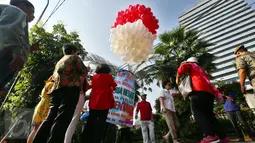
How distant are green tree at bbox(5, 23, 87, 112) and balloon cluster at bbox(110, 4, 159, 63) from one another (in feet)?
19.6

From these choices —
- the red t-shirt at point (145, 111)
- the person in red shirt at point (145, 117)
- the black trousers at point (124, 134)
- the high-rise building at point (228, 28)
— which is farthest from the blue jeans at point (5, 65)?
the high-rise building at point (228, 28)

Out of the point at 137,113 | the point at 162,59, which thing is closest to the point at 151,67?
the point at 162,59

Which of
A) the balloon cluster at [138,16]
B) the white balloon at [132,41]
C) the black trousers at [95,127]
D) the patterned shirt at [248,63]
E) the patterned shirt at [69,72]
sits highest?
the balloon cluster at [138,16]

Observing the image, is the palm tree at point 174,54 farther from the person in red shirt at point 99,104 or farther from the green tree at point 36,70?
the person in red shirt at point 99,104

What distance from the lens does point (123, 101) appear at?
373 cm

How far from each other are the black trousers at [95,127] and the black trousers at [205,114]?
147 cm

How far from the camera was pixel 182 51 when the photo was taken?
10195mm

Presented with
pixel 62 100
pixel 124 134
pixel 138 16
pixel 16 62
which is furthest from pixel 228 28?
pixel 16 62

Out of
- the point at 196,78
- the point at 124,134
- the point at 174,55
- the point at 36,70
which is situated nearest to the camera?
the point at 196,78

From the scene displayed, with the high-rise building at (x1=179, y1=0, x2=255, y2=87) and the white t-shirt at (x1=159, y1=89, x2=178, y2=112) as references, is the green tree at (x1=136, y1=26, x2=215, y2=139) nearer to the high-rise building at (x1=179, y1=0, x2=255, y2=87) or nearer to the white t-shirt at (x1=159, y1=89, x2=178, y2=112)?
the white t-shirt at (x1=159, y1=89, x2=178, y2=112)

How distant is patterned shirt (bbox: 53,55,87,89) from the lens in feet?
8.14

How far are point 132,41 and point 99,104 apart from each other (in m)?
1.31

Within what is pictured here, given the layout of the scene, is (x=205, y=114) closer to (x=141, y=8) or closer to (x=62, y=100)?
(x=62, y=100)

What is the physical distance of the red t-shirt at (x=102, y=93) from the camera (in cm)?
318
